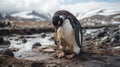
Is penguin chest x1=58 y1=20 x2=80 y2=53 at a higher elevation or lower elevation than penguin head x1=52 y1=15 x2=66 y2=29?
lower

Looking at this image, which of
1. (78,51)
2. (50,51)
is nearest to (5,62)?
(78,51)

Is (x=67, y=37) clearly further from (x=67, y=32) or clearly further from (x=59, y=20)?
(x=59, y=20)

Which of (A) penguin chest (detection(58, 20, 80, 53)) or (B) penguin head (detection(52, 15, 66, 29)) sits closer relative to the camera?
(B) penguin head (detection(52, 15, 66, 29))

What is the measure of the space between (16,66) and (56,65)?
87 centimetres

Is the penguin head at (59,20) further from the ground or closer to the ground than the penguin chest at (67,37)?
further from the ground

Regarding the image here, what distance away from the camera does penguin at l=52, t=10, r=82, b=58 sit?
637cm

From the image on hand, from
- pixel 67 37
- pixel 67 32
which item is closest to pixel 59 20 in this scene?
pixel 67 32

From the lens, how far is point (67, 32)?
6594 millimetres

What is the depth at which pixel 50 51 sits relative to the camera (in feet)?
27.7

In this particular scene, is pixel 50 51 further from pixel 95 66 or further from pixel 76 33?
pixel 95 66

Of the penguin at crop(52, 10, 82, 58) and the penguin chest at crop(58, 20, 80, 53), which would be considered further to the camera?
the penguin chest at crop(58, 20, 80, 53)

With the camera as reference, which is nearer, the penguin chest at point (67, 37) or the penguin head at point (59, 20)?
the penguin head at point (59, 20)

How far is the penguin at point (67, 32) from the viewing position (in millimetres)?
6371

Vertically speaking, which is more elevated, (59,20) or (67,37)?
(59,20)
